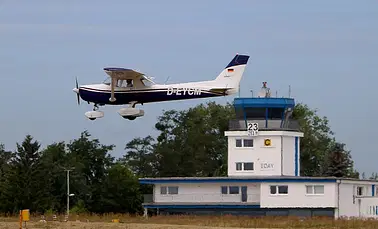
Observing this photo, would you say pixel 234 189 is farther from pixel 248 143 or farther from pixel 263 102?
pixel 263 102

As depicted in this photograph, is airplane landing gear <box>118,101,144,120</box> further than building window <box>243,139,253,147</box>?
No

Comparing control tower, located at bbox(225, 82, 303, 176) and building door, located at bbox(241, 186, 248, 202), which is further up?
control tower, located at bbox(225, 82, 303, 176)

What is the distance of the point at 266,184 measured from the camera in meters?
89.7

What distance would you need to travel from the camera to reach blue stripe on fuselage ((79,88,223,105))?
194ft

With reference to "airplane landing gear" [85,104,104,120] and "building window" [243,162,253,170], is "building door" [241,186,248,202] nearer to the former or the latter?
"building window" [243,162,253,170]

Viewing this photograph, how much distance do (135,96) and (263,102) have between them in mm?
31959

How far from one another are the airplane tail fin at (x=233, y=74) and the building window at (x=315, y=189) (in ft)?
86.3

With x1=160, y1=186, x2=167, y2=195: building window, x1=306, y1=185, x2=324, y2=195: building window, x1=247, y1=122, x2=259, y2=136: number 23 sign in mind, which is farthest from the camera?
x1=160, y1=186, x2=167, y2=195: building window

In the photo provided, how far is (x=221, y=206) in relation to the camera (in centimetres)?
9125

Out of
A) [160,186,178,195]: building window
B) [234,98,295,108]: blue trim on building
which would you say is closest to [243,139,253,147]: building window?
[234,98,295,108]: blue trim on building

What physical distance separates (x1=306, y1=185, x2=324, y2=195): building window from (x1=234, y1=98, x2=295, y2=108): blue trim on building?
23.0 feet

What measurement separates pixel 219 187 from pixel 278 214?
5.90 m

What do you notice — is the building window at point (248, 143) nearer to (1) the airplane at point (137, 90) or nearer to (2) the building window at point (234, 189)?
(2) the building window at point (234, 189)

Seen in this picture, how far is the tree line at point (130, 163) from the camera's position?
100 metres
